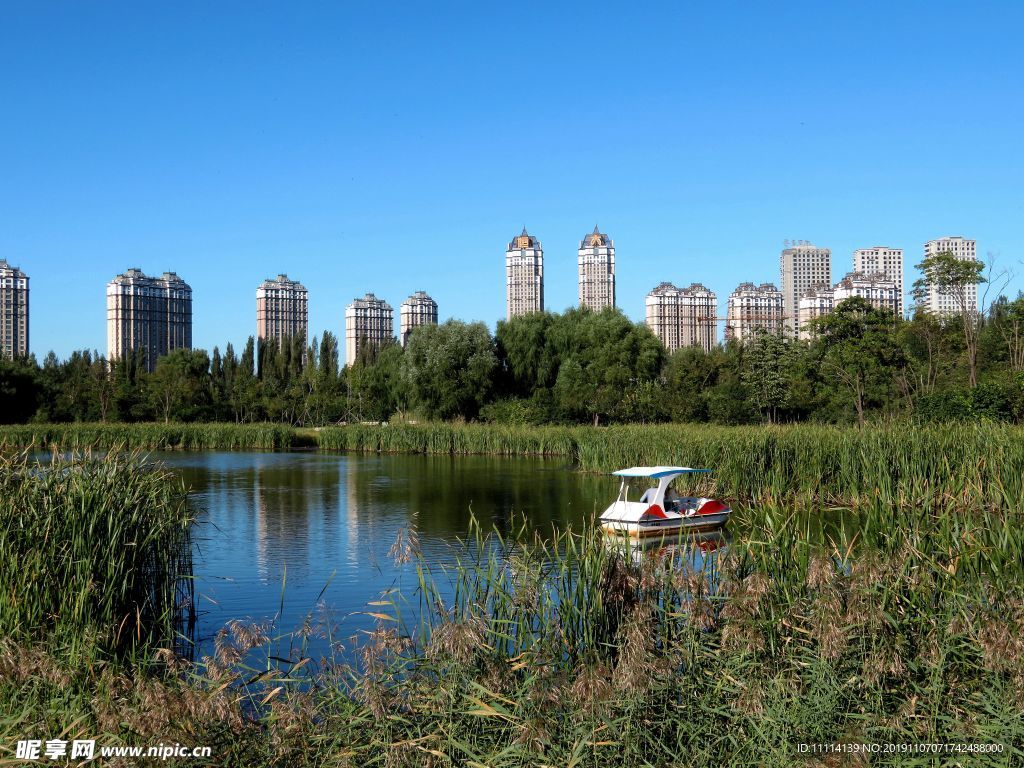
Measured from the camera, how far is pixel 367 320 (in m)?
153

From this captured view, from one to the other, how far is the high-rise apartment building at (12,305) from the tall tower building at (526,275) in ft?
251

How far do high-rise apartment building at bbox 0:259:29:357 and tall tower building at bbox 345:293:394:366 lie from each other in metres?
46.9

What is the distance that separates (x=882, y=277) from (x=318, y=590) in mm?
132538

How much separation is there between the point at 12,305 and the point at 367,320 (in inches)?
2018

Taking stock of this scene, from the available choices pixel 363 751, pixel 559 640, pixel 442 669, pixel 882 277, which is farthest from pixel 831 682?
pixel 882 277

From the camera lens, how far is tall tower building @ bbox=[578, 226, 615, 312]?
525ft

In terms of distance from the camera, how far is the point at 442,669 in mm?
5547

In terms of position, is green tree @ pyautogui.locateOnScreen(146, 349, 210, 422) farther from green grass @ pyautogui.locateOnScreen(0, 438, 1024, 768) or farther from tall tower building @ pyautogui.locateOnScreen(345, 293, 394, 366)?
tall tower building @ pyautogui.locateOnScreen(345, 293, 394, 366)

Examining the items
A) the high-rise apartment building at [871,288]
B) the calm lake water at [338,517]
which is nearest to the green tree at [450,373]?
the calm lake water at [338,517]

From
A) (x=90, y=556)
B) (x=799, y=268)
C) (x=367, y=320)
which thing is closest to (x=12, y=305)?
(x=367, y=320)

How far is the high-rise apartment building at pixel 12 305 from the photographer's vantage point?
411 feet

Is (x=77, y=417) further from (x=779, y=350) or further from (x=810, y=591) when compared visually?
(x=810, y=591)

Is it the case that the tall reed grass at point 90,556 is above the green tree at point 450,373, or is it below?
below

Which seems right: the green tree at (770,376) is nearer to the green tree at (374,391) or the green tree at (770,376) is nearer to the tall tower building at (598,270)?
the green tree at (374,391)
